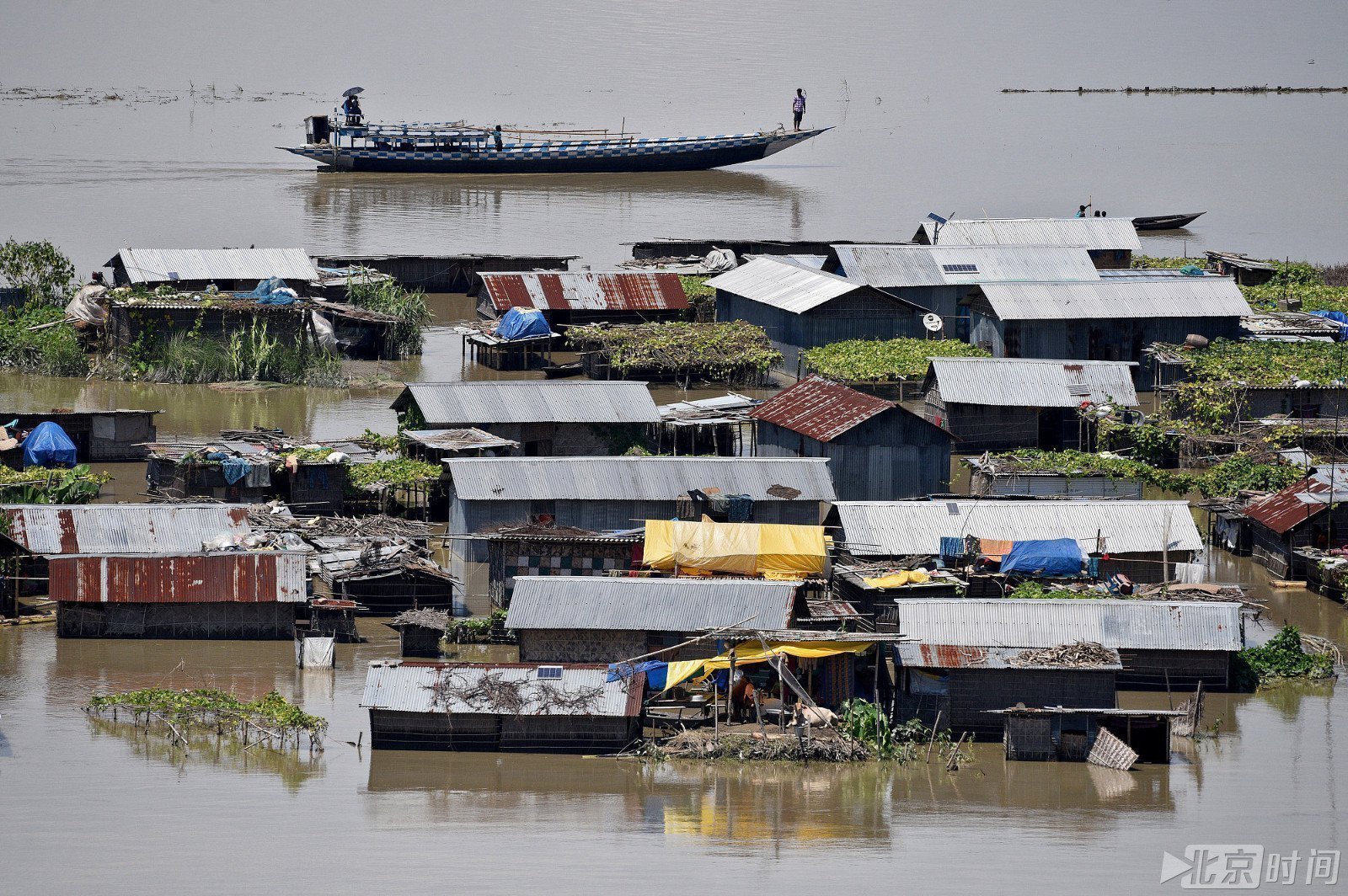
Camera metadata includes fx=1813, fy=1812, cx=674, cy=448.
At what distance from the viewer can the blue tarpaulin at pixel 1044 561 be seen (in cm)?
2548

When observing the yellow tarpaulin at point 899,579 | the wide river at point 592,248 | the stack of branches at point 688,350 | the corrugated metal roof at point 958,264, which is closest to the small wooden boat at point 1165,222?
the wide river at point 592,248

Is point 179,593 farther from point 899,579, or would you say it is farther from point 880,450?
point 880,450

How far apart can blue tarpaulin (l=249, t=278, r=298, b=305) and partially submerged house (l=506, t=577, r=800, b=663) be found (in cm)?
1799

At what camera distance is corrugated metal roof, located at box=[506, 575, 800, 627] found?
23266 millimetres

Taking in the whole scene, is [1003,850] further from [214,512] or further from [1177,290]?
[1177,290]

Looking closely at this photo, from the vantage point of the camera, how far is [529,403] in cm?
3225

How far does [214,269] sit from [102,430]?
10.3 m

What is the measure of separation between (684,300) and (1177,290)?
459 inches

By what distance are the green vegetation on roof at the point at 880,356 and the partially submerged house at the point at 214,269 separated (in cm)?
1238

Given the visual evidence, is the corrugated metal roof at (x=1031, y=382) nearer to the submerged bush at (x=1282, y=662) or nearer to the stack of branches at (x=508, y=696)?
the submerged bush at (x=1282, y=662)

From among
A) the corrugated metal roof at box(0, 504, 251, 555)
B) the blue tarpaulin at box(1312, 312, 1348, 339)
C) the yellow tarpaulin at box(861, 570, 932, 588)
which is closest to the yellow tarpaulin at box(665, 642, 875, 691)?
the yellow tarpaulin at box(861, 570, 932, 588)

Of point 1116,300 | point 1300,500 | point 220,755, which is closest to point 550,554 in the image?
point 220,755

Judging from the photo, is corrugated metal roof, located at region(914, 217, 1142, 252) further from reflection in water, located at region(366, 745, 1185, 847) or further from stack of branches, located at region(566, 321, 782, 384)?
reflection in water, located at region(366, 745, 1185, 847)

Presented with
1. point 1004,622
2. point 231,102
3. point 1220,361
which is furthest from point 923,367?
point 231,102
